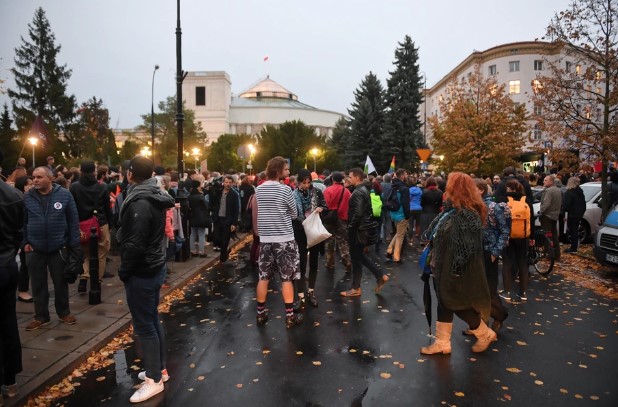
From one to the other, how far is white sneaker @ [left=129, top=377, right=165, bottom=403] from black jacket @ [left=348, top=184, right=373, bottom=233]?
12.8ft

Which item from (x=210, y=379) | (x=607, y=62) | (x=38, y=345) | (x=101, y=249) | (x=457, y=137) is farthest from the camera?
(x=457, y=137)

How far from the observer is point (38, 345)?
5188 millimetres

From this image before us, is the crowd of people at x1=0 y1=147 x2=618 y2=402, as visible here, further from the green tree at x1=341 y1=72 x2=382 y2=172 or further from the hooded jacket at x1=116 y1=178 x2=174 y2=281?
the green tree at x1=341 y1=72 x2=382 y2=172

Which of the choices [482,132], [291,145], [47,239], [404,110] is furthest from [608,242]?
[291,145]

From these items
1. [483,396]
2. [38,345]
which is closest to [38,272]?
[38,345]

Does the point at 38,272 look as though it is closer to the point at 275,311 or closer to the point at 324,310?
the point at 275,311

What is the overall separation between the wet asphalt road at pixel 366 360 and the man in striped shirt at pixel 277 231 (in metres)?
0.59

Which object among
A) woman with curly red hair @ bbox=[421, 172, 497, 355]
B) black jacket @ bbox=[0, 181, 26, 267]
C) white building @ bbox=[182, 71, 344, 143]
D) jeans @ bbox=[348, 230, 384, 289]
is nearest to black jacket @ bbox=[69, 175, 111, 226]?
black jacket @ bbox=[0, 181, 26, 267]

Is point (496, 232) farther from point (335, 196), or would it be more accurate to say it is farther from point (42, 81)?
point (42, 81)

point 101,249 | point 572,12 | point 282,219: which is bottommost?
point 101,249

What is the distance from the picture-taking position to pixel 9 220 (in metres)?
3.98

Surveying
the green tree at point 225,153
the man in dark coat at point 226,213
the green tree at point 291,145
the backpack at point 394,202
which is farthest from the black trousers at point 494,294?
the green tree at point 225,153

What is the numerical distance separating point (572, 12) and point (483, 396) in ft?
38.7

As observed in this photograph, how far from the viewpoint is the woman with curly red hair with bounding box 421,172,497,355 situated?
15.8ft
